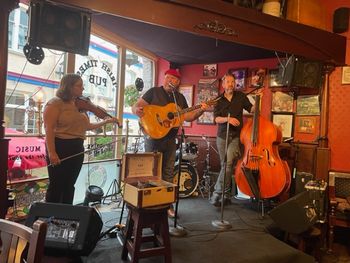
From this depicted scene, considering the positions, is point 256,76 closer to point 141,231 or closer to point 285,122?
point 285,122

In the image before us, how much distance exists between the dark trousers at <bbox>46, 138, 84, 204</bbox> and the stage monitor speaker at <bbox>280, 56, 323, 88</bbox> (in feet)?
9.21

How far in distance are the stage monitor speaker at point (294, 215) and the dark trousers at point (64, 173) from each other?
1970 millimetres

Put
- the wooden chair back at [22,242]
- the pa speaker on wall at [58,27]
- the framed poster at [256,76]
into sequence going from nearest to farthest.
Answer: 1. the wooden chair back at [22,242]
2. the pa speaker on wall at [58,27]
3. the framed poster at [256,76]

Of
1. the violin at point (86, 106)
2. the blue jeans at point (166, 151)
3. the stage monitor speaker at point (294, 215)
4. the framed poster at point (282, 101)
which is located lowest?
the stage monitor speaker at point (294, 215)

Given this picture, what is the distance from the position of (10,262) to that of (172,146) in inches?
77.9

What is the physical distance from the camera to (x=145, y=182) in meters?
2.27

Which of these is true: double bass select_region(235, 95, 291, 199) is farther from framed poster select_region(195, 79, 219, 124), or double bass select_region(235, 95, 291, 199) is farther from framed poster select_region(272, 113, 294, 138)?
framed poster select_region(195, 79, 219, 124)

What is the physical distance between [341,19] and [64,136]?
154 inches

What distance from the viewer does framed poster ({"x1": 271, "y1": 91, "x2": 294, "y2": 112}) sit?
13.5ft

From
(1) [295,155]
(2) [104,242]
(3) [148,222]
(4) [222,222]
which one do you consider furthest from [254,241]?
(1) [295,155]

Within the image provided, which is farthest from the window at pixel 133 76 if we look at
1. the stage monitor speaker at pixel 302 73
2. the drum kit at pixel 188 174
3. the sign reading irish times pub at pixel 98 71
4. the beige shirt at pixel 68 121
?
the stage monitor speaker at pixel 302 73

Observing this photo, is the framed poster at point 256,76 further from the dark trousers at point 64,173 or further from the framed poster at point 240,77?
the dark trousers at point 64,173

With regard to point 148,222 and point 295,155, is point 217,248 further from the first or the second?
point 295,155

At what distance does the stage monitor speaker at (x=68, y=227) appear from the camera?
1.95 m
